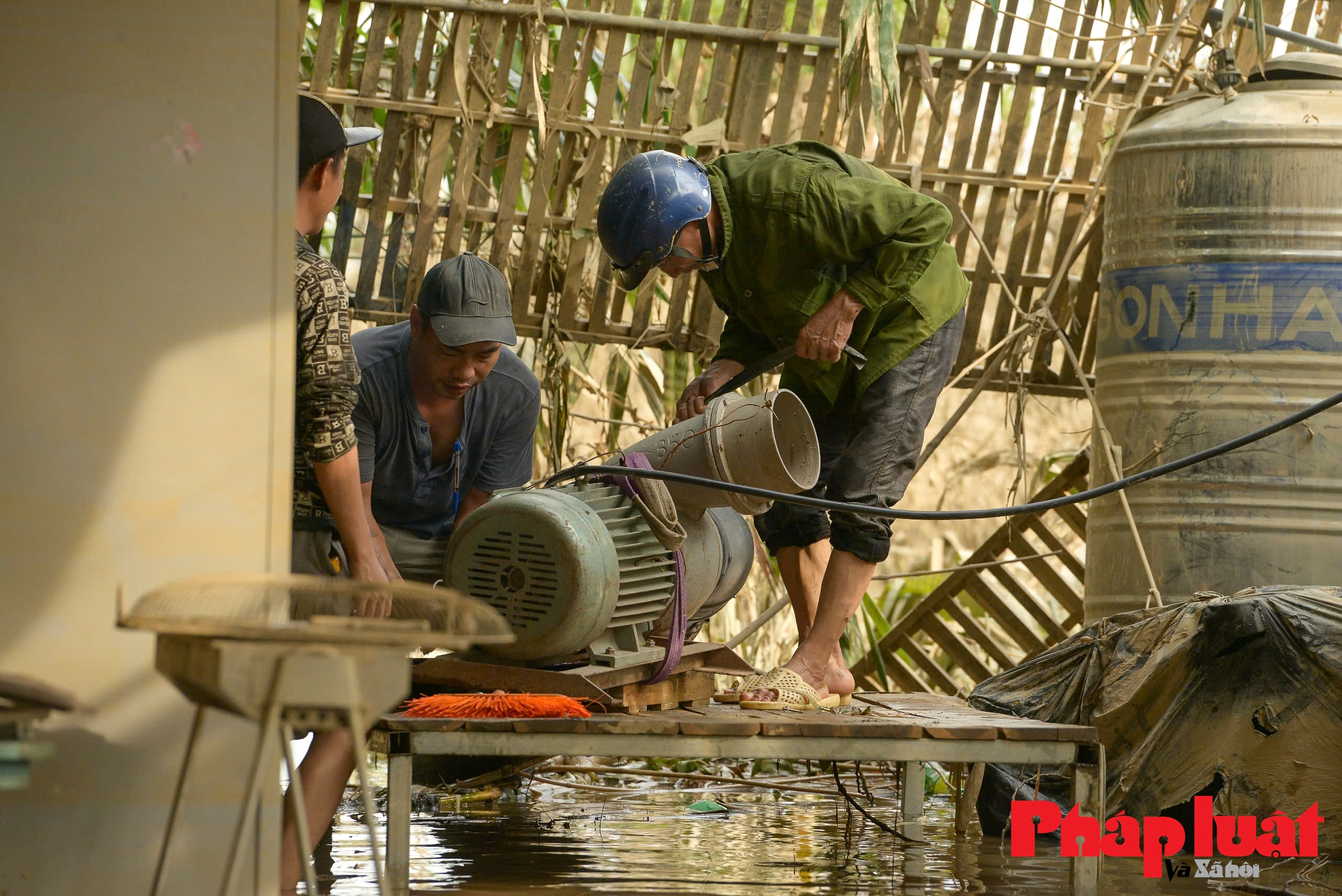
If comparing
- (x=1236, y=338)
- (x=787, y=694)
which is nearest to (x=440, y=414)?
(x=787, y=694)

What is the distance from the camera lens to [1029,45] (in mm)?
6273

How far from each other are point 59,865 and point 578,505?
5.24ft

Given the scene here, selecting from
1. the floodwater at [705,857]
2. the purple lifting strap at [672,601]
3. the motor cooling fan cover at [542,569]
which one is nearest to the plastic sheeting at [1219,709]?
the floodwater at [705,857]

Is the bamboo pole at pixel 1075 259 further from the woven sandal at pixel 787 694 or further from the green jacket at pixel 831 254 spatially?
the woven sandal at pixel 787 694

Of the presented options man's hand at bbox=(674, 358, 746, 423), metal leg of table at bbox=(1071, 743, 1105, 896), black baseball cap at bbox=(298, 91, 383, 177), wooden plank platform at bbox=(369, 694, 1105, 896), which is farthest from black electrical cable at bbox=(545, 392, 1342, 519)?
black baseball cap at bbox=(298, 91, 383, 177)

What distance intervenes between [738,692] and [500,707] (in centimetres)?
89

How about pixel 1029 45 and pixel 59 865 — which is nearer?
pixel 59 865

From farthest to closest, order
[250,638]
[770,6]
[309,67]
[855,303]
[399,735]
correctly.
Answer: [309,67] < [770,6] < [855,303] < [399,735] < [250,638]

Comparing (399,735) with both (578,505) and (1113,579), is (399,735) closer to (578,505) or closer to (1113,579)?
(578,505)

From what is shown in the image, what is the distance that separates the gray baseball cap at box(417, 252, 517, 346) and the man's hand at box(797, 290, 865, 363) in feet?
2.88

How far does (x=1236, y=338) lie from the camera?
534 centimetres

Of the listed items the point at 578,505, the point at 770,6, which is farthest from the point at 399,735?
the point at 770,6

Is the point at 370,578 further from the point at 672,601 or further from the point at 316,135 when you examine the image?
the point at 316,135

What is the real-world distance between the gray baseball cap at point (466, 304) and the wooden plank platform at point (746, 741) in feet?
3.97
